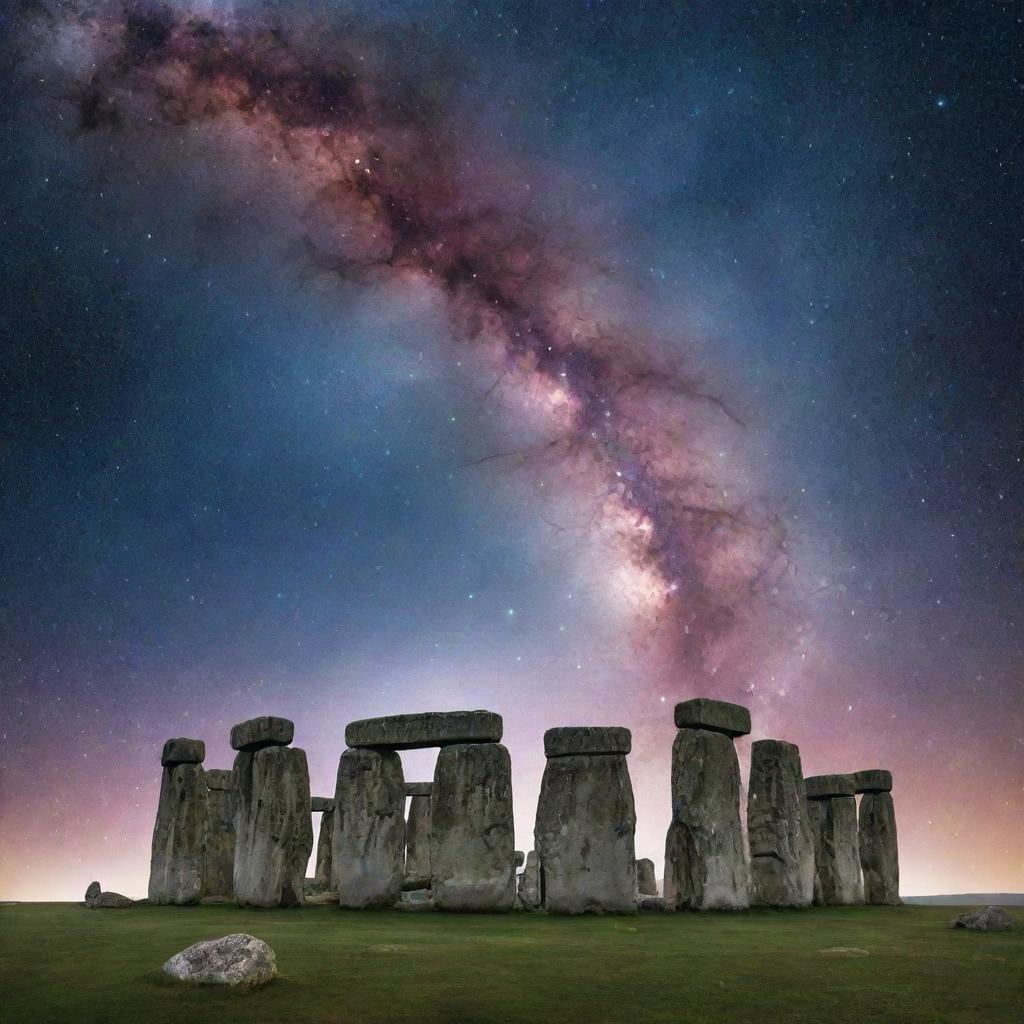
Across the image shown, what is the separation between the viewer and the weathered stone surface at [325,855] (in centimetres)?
1753

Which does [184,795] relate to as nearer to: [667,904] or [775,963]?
[667,904]

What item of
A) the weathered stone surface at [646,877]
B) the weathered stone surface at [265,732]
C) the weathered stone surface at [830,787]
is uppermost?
the weathered stone surface at [265,732]

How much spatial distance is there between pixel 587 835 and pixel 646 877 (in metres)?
A: 9.41

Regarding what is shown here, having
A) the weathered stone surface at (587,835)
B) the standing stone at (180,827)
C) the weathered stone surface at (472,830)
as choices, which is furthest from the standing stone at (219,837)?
the weathered stone surface at (587,835)

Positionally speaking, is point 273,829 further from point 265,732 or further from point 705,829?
point 705,829

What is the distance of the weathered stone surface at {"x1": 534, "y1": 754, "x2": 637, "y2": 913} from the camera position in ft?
32.9

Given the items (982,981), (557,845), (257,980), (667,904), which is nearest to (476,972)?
(257,980)

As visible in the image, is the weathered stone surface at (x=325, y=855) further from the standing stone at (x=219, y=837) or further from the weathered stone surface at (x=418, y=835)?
the standing stone at (x=219, y=837)

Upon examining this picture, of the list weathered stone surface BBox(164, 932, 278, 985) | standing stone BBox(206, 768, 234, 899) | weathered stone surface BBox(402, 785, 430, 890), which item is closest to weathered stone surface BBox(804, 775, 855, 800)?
weathered stone surface BBox(402, 785, 430, 890)

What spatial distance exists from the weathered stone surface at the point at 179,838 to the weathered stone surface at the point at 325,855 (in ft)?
17.1

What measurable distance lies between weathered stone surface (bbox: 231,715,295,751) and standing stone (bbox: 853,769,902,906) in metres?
8.20

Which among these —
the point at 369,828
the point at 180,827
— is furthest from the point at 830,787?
the point at 180,827

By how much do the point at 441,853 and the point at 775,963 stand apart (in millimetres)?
5350

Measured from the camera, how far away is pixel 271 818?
1146 centimetres
